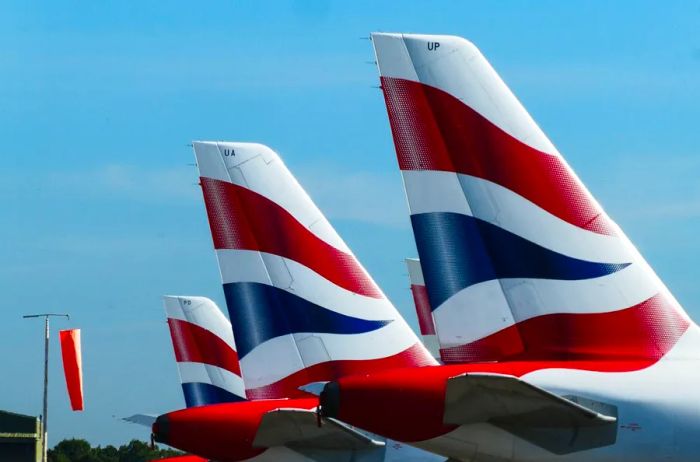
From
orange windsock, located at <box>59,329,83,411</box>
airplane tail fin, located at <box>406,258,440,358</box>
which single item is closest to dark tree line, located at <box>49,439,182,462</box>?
orange windsock, located at <box>59,329,83,411</box>

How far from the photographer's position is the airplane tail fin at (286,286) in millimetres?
27438

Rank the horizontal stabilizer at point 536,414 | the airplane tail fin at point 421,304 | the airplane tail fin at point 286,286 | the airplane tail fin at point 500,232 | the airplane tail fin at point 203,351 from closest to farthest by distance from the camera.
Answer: the horizontal stabilizer at point 536,414 < the airplane tail fin at point 500,232 < the airplane tail fin at point 286,286 < the airplane tail fin at point 421,304 < the airplane tail fin at point 203,351

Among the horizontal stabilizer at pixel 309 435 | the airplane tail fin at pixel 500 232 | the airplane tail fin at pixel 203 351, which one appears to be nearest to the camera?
the airplane tail fin at pixel 500 232

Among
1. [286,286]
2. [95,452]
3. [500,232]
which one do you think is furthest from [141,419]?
[95,452]

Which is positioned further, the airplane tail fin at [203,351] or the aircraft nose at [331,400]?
the airplane tail fin at [203,351]

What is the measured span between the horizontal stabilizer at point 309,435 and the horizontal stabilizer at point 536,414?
6.69m

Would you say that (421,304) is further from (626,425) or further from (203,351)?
(626,425)

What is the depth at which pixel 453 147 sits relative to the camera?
2012 cm

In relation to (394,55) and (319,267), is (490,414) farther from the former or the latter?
(319,267)

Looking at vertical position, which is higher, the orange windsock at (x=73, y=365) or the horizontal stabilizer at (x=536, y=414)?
the orange windsock at (x=73, y=365)

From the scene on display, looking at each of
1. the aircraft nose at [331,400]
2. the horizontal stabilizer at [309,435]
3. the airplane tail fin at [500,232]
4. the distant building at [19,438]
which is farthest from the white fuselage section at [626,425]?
the distant building at [19,438]

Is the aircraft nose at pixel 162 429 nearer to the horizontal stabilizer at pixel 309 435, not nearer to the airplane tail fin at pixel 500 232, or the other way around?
the horizontal stabilizer at pixel 309 435

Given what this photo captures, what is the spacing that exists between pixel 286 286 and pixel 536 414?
1147 cm

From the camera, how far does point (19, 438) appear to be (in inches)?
1965
